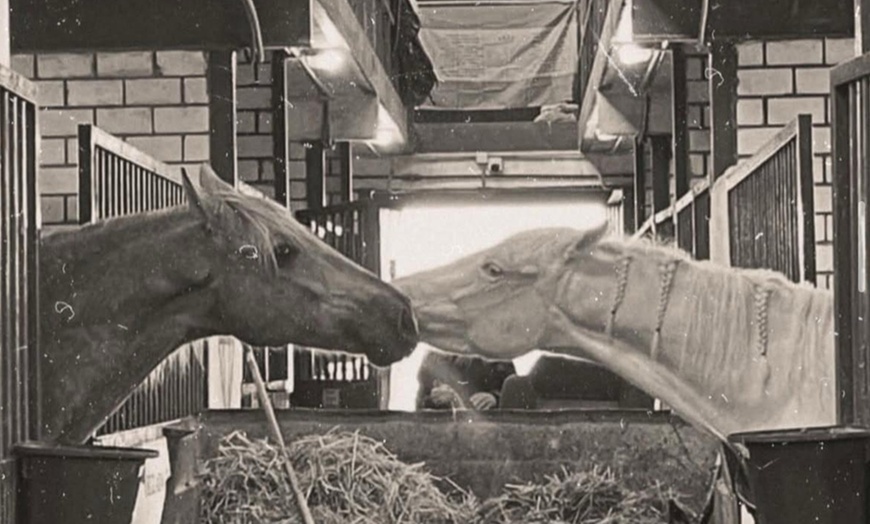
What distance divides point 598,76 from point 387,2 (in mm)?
502

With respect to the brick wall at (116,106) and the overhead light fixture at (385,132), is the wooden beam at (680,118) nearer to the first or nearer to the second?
the overhead light fixture at (385,132)

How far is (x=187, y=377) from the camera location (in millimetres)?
3158

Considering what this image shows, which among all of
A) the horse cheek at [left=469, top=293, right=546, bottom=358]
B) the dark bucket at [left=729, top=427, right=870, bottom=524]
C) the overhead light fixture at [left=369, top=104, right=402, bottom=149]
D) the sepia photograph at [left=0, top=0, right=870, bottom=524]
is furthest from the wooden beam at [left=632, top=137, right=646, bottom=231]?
the dark bucket at [left=729, top=427, right=870, bottom=524]

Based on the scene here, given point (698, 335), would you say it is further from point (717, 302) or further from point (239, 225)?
point (239, 225)

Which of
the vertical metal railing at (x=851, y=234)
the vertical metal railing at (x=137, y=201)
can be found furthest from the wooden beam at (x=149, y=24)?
the vertical metal railing at (x=851, y=234)

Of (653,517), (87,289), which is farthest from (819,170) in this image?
(87,289)

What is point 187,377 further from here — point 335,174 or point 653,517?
point 653,517

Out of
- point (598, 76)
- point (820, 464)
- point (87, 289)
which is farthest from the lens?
point (598, 76)

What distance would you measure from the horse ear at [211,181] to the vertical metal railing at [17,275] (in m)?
0.82

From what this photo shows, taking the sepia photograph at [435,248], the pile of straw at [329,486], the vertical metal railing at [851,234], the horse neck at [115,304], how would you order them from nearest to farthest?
the vertical metal railing at [851,234]
the horse neck at [115,304]
the sepia photograph at [435,248]
the pile of straw at [329,486]

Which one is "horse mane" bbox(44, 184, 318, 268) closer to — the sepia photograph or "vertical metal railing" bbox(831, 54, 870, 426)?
the sepia photograph

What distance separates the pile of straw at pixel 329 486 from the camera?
322 cm

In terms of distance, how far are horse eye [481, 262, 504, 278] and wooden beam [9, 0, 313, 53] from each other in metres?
0.61

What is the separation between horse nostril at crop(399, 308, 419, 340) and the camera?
3089 millimetres
